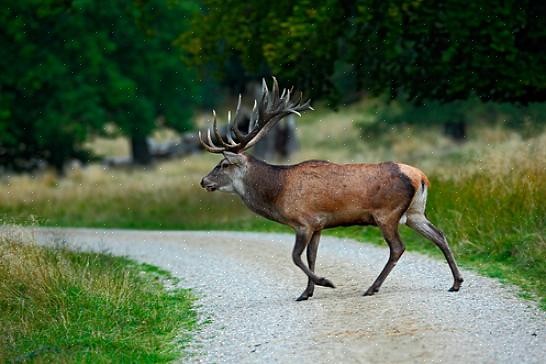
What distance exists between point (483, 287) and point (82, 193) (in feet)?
57.9

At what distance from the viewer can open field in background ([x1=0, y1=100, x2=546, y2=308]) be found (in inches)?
521

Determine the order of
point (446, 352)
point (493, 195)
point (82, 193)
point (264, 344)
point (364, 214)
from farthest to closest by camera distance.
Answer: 1. point (82, 193)
2. point (493, 195)
3. point (364, 214)
4. point (264, 344)
5. point (446, 352)

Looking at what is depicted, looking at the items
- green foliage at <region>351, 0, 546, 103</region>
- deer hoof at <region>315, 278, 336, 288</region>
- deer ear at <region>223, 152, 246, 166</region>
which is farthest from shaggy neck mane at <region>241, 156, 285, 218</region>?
green foliage at <region>351, 0, 546, 103</region>

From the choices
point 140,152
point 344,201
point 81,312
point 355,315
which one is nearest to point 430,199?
point 344,201

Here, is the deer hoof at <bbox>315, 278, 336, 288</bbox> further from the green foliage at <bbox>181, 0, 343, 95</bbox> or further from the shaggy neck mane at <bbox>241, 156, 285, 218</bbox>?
the green foliage at <bbox>181, 0, 343, 95</bbox>

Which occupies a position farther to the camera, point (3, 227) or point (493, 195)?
point (493, 195)

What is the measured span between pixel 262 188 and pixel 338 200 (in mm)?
916

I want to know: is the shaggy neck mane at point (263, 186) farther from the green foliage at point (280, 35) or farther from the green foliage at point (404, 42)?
the green foliage at point (280, 35)

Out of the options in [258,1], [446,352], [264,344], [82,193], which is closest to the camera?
[446,352]

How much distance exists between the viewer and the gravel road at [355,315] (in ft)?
27.0

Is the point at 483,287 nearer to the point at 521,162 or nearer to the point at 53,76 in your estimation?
the point at 521,162

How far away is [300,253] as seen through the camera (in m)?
10.7

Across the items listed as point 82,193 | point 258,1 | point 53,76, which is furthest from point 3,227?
point 53,76

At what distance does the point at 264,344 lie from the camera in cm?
879
